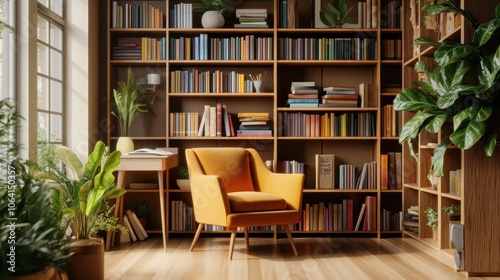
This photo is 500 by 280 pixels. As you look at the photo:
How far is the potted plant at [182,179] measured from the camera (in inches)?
217

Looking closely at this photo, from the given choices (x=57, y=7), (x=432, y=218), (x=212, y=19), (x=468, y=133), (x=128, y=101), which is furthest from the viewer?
(x=212, y=19)

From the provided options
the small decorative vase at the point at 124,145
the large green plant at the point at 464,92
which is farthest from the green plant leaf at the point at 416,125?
the small decorative vase at the point at 124,145

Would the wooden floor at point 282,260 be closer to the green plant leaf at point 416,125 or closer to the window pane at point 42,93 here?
the green plant leaf at point 416,125

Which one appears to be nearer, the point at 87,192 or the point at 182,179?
the point at 87,192

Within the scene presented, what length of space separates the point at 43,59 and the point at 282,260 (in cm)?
252

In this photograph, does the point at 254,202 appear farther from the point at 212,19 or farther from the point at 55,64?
the point at 55,64

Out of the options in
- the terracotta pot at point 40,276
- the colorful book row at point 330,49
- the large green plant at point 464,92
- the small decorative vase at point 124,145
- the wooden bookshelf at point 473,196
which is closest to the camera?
the terracotta pot at point 40,276

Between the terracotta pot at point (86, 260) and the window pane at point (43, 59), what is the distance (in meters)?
1.72

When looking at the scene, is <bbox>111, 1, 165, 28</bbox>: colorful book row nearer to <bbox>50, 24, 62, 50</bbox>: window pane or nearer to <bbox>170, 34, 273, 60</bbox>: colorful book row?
<bbox>170, 34, 273, 60</bbox>: colorful book row

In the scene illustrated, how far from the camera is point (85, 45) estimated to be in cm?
518

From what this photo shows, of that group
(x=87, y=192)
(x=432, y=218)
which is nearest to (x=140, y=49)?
(x=87, y=192)

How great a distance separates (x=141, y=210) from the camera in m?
5.61

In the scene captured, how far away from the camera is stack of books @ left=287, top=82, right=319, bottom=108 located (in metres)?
5.53

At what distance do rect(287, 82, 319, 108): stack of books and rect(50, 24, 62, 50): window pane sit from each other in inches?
85.2
